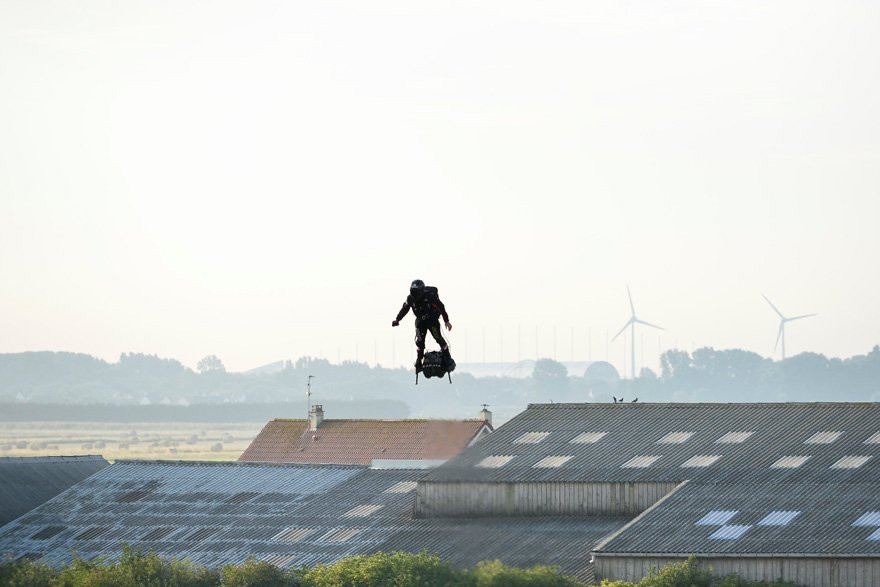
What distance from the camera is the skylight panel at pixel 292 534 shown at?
98.9m

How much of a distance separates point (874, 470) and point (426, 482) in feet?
71.4

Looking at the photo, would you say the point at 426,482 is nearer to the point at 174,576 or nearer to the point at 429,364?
the point at 174,576

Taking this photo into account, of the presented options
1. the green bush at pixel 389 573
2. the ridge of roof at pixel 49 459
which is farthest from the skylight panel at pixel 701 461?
the ridge of roof at pixel 49 459

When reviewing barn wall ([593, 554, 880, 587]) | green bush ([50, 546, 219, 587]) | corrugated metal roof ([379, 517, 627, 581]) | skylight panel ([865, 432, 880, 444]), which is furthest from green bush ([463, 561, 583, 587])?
skylight panel ([865, 432, 880, 444])

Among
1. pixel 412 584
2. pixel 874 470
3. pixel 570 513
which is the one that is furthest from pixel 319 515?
pixel 874 470

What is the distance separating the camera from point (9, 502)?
4710 inches

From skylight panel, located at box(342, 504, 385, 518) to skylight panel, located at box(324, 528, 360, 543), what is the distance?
2403 mm

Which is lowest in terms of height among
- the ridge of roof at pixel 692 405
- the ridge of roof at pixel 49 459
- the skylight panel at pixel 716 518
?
the skylight panel at pixel 716 518

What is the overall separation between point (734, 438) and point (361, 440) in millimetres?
43405

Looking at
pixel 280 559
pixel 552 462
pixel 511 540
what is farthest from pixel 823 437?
pixel 280 559

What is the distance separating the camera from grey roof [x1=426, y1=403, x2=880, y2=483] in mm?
92188

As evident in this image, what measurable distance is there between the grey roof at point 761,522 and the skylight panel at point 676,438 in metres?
8.27

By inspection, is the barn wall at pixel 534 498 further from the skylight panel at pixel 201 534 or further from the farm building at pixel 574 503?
the skylight panel at pixel 201 534

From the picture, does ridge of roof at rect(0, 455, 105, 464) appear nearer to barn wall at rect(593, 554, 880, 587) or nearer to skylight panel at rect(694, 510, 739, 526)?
barn wall at rect(593, 554, 880, 587)
